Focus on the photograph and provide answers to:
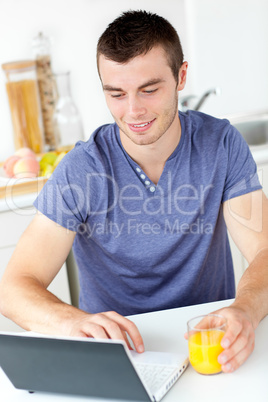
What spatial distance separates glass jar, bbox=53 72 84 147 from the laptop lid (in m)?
1.63

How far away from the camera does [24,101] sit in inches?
99.3

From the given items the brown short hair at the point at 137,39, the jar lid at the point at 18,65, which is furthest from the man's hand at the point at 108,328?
the jar lid at the point at 18,65

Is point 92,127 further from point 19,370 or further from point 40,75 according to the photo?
point 19,370

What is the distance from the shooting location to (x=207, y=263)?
5.09 ft

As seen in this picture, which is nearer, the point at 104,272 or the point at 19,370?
the point at 19,370

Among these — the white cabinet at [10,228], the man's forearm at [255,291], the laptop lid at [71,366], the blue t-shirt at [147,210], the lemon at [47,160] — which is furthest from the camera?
the lemon at [47,160]

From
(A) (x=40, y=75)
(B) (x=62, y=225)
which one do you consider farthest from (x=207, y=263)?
(A) (x=40, y=75)

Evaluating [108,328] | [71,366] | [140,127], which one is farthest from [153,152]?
[71,366]

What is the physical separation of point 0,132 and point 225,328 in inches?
72.0

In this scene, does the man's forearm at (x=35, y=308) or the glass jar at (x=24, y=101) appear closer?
the man's forearm at (x=35, y=308)

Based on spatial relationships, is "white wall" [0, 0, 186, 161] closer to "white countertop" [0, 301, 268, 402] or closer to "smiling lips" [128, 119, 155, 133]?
"smiling lips" [128, 119, 155, 133]

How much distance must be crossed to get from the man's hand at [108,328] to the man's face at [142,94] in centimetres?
47

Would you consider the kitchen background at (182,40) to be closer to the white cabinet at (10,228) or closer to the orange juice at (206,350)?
the white cabinet at (10,228)

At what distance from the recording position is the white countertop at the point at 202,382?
948mm
